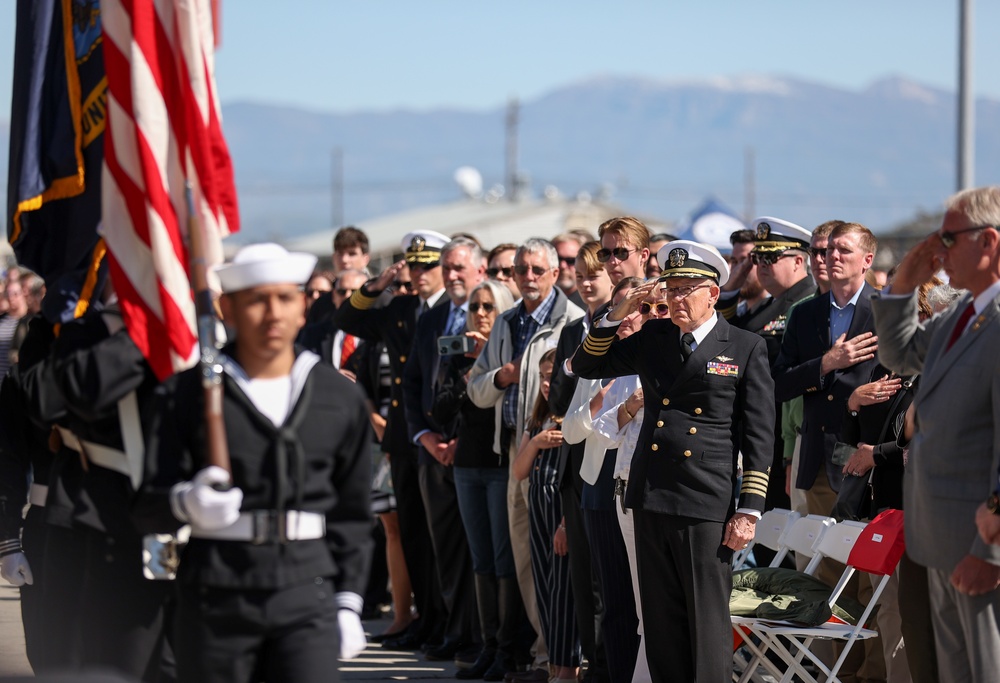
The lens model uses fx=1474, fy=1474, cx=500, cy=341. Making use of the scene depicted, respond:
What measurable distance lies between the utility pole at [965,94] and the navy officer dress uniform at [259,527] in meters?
12.2

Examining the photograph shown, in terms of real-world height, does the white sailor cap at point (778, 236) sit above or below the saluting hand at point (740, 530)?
above

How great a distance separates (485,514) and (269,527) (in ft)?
15.5

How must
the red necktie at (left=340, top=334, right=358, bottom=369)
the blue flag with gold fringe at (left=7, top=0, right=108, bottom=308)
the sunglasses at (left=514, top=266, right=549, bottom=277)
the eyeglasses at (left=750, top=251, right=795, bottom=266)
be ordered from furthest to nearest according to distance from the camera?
the red necktie at (left=340, top=334, right=358, bottom=369) < the eyeglasses at (left=750, top=251, right=795, bottom=266) < the sunglasses at (left=514, top=266, right=549, bottom=277) < the blue flag with gold fringe at (left=7, top=0, right=108, bottom=308)

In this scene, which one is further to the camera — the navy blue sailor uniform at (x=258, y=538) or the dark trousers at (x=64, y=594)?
the dark trousers at (x=64, y=594)

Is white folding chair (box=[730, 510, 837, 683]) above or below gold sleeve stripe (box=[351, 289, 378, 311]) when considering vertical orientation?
below

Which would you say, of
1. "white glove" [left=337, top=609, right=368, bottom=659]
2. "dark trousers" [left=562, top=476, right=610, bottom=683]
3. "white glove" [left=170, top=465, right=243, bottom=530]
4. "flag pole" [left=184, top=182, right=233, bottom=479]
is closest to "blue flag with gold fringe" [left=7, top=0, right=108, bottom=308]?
"flag pole" [left=184, top=182, right=233, bottom=479]

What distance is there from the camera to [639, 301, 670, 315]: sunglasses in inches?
286

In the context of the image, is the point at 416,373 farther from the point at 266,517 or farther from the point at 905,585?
the point at 266,517

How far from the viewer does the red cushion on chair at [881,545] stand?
21.7 feet

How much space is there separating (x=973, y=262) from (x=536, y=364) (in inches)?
146

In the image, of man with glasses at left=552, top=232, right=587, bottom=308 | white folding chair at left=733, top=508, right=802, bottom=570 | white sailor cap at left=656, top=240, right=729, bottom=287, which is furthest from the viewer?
man with glasses at left=552, top=232, right=587, bottom=308

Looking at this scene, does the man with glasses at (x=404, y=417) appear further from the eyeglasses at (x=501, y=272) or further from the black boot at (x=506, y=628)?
the black boot at (x=506, y=628)

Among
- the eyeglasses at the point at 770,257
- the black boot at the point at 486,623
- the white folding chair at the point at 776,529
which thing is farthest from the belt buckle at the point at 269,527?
the eyeglasses at the point at 770,257

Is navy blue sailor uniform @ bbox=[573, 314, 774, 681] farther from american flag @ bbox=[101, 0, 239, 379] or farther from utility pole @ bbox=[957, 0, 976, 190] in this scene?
utility pole @ bbox=[957, 0, 976, 190]
